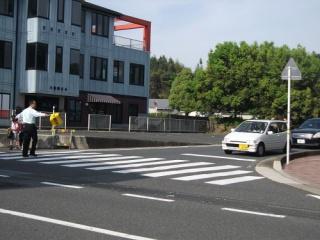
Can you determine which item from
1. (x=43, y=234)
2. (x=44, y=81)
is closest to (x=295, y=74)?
(x=43, y=234)

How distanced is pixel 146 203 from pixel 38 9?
31809 mm

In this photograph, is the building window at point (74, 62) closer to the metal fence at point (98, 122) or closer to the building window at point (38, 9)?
the building window at point (38, 9)

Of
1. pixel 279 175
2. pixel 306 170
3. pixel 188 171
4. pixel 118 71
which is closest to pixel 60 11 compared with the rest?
pixel 118 71

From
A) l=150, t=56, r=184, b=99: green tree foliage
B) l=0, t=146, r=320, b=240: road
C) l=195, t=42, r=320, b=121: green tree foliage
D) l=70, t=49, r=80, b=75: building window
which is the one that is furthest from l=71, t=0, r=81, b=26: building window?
l=150, t=56, r=184, b=99: green tree foliage

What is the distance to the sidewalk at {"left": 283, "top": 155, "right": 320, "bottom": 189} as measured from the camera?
13.8 meters

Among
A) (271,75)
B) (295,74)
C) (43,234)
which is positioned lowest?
(43,234)

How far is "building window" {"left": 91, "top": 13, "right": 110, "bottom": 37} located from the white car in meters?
25.1

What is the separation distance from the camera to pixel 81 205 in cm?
895

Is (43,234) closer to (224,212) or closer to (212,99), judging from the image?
(224,212)

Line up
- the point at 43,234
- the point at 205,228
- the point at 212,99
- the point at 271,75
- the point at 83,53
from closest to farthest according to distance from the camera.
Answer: the point at 43,234, the point at 205,228, the point at 83,53, the point at 212,99, the point at 271,75

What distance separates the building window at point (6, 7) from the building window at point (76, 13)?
4.79m

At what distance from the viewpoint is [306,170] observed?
16312mm

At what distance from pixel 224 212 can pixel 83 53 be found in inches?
1444

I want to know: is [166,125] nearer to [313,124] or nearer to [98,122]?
[98,122]
